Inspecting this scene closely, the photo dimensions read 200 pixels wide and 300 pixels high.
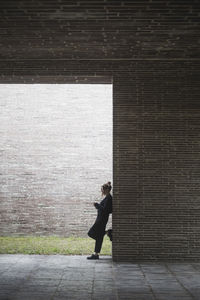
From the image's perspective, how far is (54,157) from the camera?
1280 centimetres

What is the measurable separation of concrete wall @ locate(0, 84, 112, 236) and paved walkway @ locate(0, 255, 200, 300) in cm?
331

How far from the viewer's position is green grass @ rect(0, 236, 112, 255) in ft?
33.6

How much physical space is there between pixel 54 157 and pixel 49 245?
9.49 feet

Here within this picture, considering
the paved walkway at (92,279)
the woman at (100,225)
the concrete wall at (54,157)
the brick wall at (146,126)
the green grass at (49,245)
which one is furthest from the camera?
the concrete wall at (54,157)

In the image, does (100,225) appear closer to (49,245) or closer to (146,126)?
(49,245)

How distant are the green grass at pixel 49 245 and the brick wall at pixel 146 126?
1693mm

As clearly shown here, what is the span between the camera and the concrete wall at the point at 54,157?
12.7 meters

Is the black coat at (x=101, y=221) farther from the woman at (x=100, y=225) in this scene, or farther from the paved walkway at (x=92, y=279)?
the paved walkway at (x=92, y=279)

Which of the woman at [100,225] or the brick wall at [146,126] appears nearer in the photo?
the brick wall at [146,126]

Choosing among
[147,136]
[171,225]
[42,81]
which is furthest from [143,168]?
[42,81]

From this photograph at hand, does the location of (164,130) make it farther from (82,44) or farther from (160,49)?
(82,44)

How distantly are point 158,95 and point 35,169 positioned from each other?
5.09m

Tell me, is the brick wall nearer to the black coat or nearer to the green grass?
the black coat

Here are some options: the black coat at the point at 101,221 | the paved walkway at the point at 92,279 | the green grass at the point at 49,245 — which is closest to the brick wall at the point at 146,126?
the black coat at the point at 101,221
